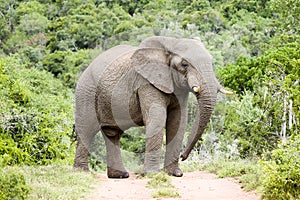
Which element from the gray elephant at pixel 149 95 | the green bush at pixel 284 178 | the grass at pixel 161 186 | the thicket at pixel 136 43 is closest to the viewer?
the green bush at pixel 284 178

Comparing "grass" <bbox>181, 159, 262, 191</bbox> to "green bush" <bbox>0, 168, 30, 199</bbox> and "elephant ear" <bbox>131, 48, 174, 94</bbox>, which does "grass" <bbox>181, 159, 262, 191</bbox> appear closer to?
"elephant ear" <bbox>131, 48, 174, 94</bbox>

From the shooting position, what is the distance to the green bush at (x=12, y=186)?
22.0 feet

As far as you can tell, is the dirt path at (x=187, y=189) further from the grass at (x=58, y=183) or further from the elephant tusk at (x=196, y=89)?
the elephant tusk at (x=196, y=89)

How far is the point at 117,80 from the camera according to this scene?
33.8 ft

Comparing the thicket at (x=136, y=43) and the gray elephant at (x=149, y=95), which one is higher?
the gray elephant at (x=149, y=95)

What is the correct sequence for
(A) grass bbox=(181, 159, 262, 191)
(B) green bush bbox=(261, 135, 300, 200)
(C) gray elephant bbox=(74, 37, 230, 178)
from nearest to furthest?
(B) green bush bbox=(261, 135, 300, 200), (A) grass bbox=(181, 159, 262, 191), (C) gray elephant bbox=(74, 37, 230, 178)

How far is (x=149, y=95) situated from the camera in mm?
9875

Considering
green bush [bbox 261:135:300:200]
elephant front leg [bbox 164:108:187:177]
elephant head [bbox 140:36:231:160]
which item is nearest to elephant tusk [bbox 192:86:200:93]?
elephant head [bbox 140:36:231:160]

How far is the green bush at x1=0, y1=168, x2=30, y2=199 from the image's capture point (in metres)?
6.71

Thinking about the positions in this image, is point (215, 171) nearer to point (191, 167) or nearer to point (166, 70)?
point (191, 167)

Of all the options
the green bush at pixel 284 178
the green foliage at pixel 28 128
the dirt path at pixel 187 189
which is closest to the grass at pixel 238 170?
the dirt path at pixel 187 189

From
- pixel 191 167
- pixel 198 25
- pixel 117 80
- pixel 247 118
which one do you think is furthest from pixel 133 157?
pixel 198 25

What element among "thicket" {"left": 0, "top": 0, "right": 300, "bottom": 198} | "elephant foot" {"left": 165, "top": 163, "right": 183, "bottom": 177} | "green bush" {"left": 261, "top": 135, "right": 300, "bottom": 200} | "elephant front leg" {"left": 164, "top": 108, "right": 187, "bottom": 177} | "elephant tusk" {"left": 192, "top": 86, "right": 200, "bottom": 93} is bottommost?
"thicket" {"left": 0, "top": 0, "right": 300, "bottom": 198}

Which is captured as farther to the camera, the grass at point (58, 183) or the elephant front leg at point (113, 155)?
the elephant front leg at point (113, 155)
